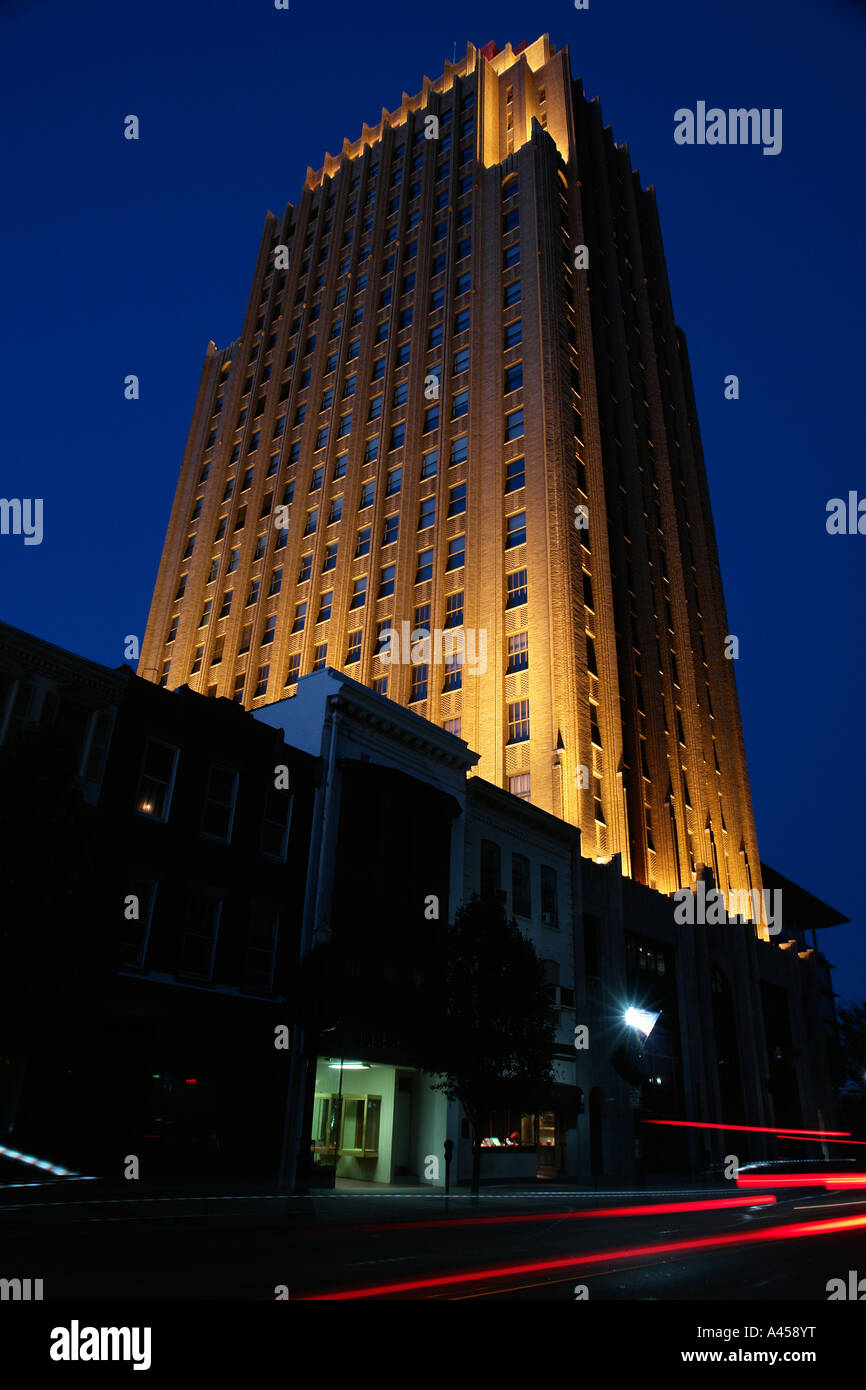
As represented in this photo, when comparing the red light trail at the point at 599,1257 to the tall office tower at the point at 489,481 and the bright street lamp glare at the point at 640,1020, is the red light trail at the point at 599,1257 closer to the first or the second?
the bright street lamp glare at the point at 640,1020

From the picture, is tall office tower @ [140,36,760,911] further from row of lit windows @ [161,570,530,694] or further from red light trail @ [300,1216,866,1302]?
red light trail @ [300,1216,866,1302]

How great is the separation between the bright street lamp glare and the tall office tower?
7842mm

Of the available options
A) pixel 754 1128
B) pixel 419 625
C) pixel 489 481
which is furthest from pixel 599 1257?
pixel 489 481

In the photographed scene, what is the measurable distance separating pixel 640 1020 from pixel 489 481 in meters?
32.8

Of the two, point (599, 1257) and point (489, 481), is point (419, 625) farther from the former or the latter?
point (599, 1257)

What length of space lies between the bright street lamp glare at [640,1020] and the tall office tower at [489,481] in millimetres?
7842

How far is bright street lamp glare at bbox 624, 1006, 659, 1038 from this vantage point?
40.3 m

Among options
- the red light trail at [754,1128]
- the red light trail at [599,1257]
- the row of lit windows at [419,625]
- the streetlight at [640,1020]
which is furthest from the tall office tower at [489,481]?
the red light trail at [599,1257]

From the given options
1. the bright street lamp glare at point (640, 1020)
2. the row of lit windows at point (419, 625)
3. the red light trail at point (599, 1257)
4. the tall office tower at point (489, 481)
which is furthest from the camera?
the tall office tower at point (489, 481)

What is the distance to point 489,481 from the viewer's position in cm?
5606

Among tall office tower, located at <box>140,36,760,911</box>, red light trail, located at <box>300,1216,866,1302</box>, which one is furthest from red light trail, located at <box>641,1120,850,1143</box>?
red light trail, located at <box>300,1216,866,1302</box>

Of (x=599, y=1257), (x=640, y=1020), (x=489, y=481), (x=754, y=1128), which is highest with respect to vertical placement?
(x=489, y=481)

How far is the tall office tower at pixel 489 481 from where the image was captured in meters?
51.0
